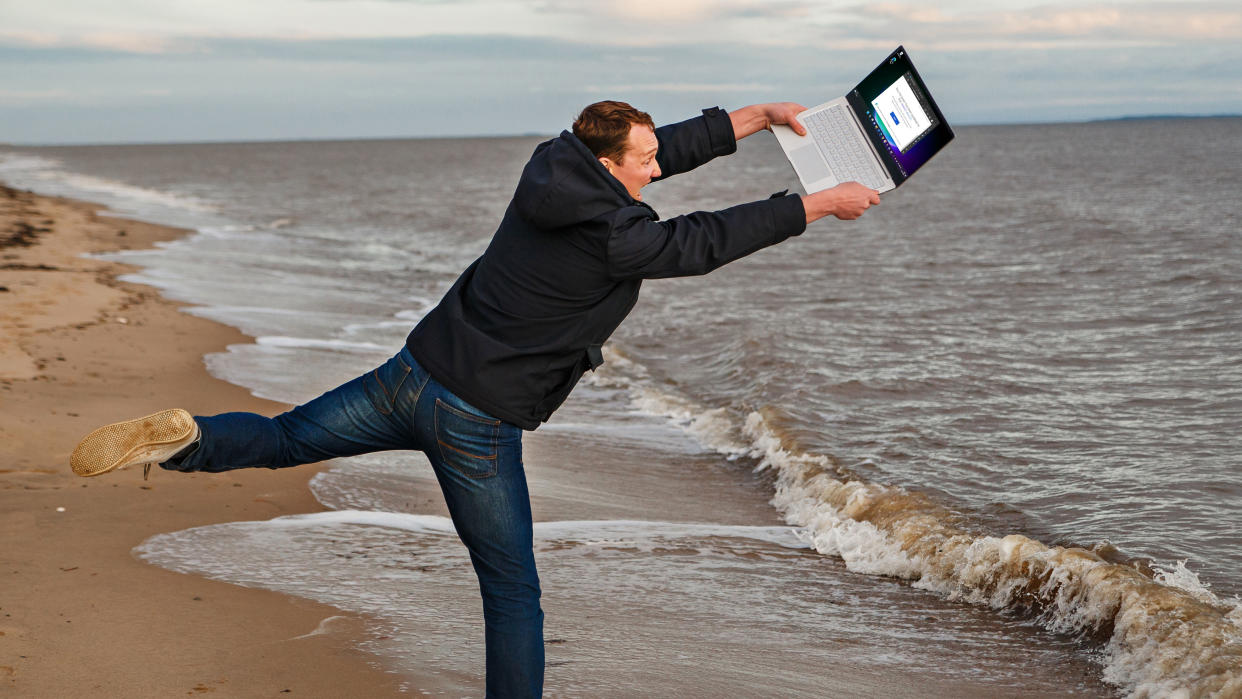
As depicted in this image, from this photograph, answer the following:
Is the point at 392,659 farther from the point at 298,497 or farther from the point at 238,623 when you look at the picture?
the point at 298,497

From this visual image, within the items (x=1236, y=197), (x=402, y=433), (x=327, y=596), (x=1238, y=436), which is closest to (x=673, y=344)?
(x=1238, y=436)

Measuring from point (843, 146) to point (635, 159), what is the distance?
1012 mm

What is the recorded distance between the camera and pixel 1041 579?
207 inches

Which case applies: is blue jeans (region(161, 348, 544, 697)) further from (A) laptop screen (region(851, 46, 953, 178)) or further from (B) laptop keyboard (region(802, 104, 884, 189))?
(A) laptop screen (region(851, 46, 953, 178))

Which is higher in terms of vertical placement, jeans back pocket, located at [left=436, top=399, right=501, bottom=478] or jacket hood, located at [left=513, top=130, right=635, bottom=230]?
jacket hood, located at [left=513, top=130, right=635, bottom=230]

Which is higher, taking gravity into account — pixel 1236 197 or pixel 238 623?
pixel 1236 197

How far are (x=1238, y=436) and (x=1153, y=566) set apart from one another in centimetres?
341

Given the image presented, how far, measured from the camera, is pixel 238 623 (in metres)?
4.15

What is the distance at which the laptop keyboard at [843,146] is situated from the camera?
3621 mm

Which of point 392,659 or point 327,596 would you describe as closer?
point 392,659

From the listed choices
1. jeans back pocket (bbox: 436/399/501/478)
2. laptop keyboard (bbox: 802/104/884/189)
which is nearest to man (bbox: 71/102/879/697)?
jeans back pocket (bbox: 436/399/501/478)

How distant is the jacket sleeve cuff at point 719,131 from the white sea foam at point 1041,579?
260 centimetres

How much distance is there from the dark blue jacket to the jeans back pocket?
0.17ft

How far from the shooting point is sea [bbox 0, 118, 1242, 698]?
4.32 metres
